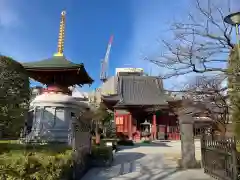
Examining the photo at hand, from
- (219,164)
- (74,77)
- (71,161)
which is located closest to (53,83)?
(74,77)

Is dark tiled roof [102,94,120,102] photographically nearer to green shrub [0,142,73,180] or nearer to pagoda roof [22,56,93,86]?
pagoda roof [22,56,93,86]

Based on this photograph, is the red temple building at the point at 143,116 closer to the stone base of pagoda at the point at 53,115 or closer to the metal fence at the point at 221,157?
the stone base of pagoda at the point at 53,115

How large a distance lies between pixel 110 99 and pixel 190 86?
2399cm

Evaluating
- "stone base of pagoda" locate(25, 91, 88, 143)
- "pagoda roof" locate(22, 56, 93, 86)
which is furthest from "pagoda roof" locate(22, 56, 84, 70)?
"stone base of pagoda" locate(25, 91, 88, 143)

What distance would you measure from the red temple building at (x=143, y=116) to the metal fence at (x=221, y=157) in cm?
2050

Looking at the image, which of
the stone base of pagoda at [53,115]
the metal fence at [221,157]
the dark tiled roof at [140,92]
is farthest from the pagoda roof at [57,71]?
the metal fence at [221,157]

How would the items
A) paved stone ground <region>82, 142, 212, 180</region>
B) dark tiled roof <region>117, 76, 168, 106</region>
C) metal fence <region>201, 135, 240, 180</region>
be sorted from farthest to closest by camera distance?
dark tiled roof <region>117, 76, 168, 106</region>
paved stone ground <region>82, 142, 212, 180</region>
metal fence <region>201, 135, 240, 180</region>

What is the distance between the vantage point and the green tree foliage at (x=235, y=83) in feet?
27.8

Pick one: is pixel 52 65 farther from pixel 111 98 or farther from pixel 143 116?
pixel 143 116

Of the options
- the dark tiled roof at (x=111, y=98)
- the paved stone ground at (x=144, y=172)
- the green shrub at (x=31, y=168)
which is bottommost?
the paved stone ground at (x=144, y=172)

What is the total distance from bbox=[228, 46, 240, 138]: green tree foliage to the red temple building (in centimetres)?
1939

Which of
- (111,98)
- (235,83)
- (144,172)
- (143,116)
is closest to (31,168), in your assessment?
(144,172)

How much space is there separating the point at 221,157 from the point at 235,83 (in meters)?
2.60

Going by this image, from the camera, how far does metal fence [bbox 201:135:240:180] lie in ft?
25.8
